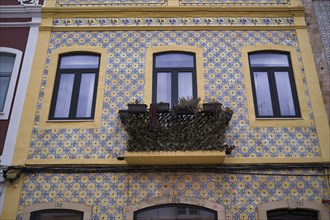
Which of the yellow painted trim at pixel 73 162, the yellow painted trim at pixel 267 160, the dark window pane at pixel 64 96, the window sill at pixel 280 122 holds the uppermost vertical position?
the dark window pane at pixel 64 96

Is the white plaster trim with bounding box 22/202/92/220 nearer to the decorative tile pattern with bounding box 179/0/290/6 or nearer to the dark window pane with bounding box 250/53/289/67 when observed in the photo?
the dark window pane with bounding box 250/53/289/67

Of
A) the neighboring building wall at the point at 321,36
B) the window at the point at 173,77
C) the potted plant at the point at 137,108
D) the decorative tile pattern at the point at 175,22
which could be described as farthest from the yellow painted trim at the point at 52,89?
the neighboring building wall at the point at 321,36

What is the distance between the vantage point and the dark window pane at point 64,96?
9.44 metres

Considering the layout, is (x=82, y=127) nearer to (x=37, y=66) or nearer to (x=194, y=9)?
(x=37, y=66)

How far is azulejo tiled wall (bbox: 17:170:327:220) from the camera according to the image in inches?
326

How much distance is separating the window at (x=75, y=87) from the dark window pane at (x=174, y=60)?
181 centimetres

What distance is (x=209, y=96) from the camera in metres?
9.41

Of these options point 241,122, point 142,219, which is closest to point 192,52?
point 241,122

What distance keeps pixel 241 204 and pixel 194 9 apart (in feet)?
18.9

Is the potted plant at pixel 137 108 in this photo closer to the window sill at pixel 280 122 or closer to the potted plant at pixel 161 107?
the potted plant at pixel 161 107

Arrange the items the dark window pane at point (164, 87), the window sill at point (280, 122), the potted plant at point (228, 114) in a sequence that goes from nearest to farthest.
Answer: the potted plant at point (228, 114) → the window sill at point (280, 122) → the dark window pane at point (164, 87)

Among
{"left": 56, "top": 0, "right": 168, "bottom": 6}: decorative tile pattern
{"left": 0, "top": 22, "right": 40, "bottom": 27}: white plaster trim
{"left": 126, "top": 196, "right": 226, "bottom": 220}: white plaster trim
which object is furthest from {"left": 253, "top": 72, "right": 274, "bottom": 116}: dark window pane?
{"left": 0, "top": 22, "right": 40, "bottom": 27}: white plaster trim

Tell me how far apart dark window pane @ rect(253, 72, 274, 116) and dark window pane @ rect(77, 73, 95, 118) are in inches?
180

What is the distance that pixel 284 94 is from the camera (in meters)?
9.60
